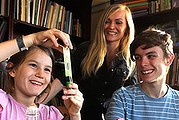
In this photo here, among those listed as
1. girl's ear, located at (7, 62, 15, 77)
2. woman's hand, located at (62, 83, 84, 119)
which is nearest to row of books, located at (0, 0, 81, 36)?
girl's ear, located at (7, 62, 15, 77)

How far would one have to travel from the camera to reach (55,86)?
5.46ft

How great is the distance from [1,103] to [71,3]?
185 centimetres

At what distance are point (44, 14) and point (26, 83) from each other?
1329 millimetres

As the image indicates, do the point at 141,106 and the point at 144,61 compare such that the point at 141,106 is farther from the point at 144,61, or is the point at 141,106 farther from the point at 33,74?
the point at 33,74

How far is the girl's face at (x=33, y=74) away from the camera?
122cm

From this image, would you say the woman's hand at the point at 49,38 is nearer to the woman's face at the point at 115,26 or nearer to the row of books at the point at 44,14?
the woman's face at the point at 115,26

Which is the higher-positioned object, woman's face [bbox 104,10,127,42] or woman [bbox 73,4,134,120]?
woman's face [bbox 104,10,127,42]

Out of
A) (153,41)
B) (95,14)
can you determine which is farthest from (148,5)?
(153,41)

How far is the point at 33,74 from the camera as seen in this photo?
4.00 feet

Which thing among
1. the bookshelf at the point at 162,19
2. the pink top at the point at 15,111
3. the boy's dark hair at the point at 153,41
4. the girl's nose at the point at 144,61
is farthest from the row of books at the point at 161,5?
the pink top at the point at 15,111

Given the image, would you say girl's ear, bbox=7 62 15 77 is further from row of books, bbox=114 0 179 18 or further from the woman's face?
row of books, bbox=114 0 179 18

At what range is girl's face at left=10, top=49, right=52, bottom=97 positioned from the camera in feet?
4.00

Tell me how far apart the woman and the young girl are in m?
0.50

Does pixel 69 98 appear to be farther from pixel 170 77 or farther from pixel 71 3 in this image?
pixel 71 3
